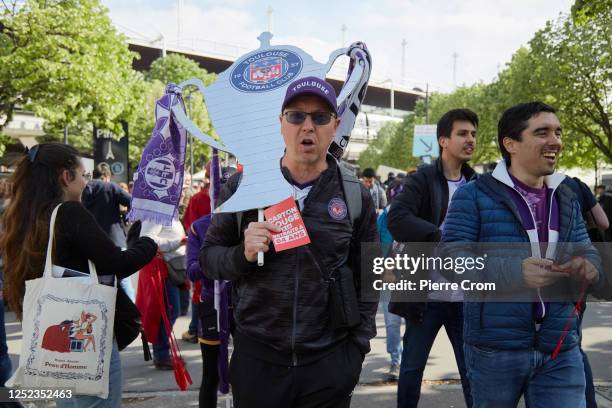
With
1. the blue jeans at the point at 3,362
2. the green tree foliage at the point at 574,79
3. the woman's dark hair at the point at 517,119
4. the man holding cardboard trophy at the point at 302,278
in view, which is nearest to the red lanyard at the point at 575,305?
the woman's dark hair at the point at 517,119

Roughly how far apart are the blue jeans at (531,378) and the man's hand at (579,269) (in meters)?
0.35

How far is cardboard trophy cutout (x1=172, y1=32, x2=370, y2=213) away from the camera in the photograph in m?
2.55

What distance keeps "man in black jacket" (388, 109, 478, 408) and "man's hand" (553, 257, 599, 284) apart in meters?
1.00

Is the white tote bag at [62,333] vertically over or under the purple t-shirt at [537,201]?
under

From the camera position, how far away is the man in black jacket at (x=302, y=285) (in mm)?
2133

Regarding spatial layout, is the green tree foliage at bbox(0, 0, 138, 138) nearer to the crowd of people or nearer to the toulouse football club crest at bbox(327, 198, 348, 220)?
the crowd of people

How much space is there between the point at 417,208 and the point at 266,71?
1398 mm

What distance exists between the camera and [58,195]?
9.12 ft

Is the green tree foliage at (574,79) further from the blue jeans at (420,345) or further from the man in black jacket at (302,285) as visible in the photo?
the man in black jacket at (302,285)

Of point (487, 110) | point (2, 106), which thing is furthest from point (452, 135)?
point (487, 110)

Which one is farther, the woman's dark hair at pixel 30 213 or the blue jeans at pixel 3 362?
the blue jeans at pixel 3 362

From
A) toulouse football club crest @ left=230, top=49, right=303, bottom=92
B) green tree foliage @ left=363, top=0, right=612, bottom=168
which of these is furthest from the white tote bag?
green tree foliage @ left=363, top=0, right=612, bottom=168

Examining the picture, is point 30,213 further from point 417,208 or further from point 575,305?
point 575,305

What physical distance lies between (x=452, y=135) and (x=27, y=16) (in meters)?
13.6
